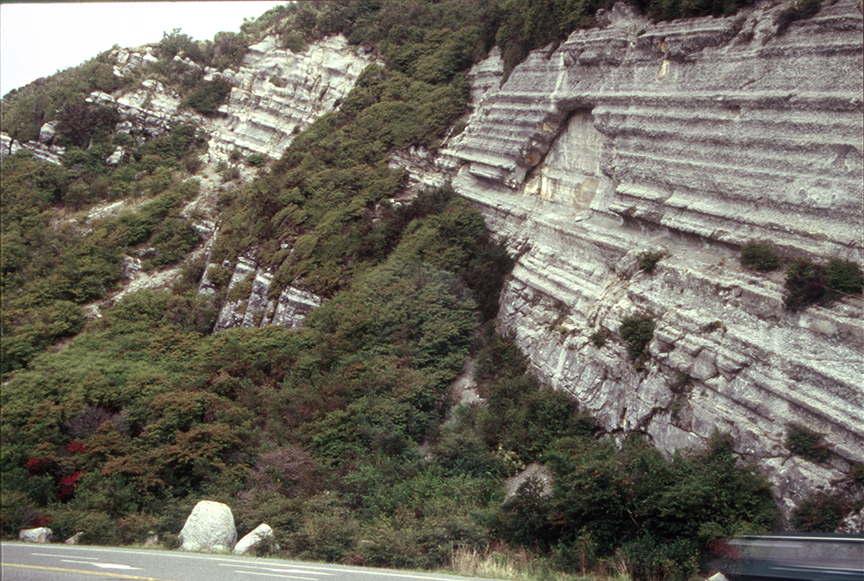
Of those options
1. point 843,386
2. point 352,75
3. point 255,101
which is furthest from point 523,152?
point 255,101

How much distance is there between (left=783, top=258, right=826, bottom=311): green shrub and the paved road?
697 cm

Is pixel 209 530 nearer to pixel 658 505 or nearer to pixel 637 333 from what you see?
pixel 658 505

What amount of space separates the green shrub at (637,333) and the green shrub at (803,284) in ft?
9.58

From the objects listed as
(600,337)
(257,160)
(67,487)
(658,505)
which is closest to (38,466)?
(67,487)

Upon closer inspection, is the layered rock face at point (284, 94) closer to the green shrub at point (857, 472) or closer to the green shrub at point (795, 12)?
the green shrub at point (795, 12)

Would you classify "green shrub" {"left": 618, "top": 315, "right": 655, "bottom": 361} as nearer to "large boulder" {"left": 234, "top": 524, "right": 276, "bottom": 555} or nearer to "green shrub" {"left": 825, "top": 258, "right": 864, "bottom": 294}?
"green shrub" {"left": 825, "top": 258, "right": 864, "bottom": 294}

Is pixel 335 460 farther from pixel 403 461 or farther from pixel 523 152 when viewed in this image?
pixel 523 152

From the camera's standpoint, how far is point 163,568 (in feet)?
27.6

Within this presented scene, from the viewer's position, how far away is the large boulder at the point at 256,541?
11055 mm

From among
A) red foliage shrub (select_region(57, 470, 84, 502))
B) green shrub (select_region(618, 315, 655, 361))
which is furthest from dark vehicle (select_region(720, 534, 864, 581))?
red foliage shrub (select_region(57, 470, 84, 502))

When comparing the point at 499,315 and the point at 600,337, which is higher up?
the point at 600,337

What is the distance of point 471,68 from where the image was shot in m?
26.9

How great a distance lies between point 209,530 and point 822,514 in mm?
10464

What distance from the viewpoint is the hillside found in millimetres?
9719
